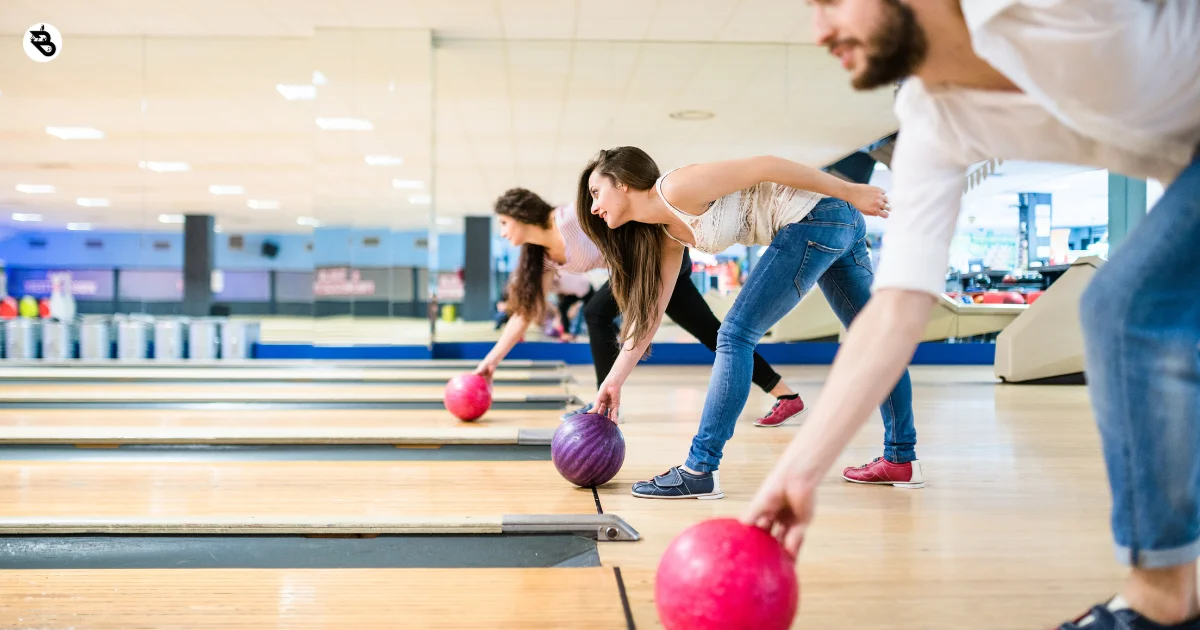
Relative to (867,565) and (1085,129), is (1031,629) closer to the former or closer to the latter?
(867,565)

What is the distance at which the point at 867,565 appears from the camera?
4.72 ft

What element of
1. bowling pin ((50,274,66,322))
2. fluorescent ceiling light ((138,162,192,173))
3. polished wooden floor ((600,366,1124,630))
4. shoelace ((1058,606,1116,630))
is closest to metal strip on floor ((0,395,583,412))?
polished wooden floor ((600,366,1124,630))

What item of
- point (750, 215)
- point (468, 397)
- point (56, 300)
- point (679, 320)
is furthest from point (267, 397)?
point (56, 300)

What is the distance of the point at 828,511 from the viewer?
72.1 inches

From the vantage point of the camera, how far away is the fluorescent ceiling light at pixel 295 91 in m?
7.09

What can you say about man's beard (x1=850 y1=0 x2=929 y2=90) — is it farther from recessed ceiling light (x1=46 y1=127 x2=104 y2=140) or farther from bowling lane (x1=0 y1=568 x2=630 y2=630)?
recessed ceiling light (x1=46 y1=127 x2=104 y2=140)

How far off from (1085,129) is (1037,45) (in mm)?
143

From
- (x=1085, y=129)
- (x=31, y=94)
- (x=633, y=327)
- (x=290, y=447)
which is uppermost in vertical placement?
(x=31, y=94)

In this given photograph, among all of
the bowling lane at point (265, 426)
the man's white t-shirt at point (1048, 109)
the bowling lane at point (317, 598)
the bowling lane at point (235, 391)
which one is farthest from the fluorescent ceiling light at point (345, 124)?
the man's white t-shirt at point (1048, 109)

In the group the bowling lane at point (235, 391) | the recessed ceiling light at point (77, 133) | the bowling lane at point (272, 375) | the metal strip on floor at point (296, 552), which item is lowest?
the metal strip on floor at point (296, 552)

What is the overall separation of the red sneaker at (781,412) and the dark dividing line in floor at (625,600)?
1.88 metres

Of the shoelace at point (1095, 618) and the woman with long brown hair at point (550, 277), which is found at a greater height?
the woman with long brown hair at point (550, 277)

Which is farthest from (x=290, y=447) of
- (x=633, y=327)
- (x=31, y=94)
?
(x=31, y=94)

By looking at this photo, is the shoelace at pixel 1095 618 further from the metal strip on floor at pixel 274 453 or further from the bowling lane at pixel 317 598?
the metal strip on floor at pixel 274 453
